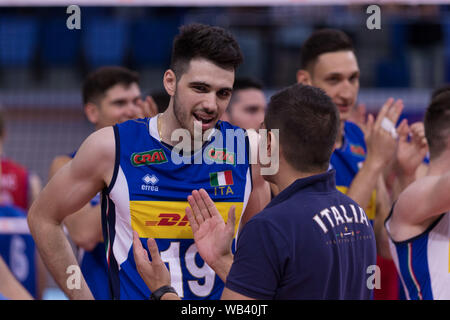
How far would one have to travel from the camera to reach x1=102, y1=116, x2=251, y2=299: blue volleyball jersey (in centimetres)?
322

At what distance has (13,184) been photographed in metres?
6.88

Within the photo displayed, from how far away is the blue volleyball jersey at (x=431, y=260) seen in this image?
3594 millimetres

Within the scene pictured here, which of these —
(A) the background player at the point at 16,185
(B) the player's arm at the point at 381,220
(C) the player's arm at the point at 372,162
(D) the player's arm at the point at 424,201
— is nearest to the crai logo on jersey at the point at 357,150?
(B) the player's arm at the point at 381,220

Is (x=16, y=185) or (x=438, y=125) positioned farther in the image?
(x=16, y=185)

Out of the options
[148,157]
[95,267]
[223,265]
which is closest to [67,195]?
[148,157]

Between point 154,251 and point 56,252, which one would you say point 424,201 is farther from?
point 56,252

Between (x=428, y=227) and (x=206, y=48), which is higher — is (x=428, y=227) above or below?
below

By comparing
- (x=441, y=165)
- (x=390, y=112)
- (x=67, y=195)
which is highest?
(x=390, y=112)

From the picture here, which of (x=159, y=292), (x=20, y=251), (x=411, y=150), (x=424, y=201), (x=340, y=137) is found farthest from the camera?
(x=20, y=251)

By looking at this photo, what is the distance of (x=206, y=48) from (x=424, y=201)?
1.41 metres

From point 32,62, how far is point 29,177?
15.3 ft
